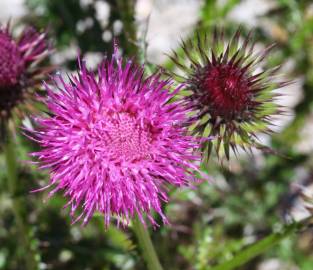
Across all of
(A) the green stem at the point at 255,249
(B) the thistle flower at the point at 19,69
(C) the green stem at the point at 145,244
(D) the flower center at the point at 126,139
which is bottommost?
(A) the green stem at the point at 255,249

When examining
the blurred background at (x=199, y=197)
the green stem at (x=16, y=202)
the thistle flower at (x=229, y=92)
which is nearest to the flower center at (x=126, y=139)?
the thistle flower at (x=229, y=92)

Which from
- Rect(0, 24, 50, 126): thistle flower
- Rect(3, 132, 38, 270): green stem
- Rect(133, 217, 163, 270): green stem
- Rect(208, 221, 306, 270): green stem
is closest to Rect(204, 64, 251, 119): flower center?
Rect(133, 217, 163, 270): green stem

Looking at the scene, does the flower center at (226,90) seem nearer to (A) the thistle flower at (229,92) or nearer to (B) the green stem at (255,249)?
(A) the thistle flower at (229,92)

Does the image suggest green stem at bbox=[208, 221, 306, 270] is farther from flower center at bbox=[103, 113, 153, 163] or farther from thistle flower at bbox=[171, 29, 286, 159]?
flower center at bbox=[103, 113, 153, 163]

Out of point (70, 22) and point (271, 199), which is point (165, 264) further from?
point (70, 22)

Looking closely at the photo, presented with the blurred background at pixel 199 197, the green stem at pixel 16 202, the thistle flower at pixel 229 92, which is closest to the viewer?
the thistle flower at pixel 229 92

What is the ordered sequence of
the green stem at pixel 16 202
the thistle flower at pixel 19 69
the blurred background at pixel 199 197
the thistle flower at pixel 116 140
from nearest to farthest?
the thistle flower at pixel 116 140 < the thistle flower at pixel 19 69 < the green stem at pixel 16 202 < the blurred background at pixel 199 197

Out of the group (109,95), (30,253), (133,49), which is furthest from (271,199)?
(109,95)
